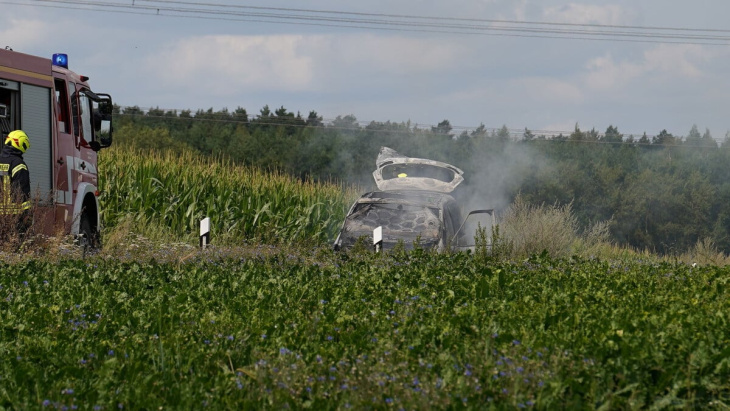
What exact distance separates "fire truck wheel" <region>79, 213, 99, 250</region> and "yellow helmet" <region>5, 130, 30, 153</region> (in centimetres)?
255

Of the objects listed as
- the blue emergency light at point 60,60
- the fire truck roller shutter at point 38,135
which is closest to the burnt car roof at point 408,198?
the fire truck roller shutter at point 38,135

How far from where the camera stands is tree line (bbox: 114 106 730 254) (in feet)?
259

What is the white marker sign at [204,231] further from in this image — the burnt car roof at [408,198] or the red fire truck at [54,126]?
the burnt car roof at [408,198]

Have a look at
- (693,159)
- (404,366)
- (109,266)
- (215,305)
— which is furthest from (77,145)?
(693,159)

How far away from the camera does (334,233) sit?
78.5 feet

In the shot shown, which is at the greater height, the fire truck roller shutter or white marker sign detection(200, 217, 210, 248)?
the fire truck roller shutter

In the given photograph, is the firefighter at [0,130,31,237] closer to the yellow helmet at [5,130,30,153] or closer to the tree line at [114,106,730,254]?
the yellow helmet at [5,130,30,153]

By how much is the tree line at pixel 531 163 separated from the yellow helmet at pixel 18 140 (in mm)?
61649

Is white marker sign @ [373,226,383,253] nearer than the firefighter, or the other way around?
the firefighter

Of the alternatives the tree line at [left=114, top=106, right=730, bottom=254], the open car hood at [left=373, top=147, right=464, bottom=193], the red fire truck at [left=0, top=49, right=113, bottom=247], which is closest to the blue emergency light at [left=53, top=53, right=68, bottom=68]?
the red fire truck at [left=0, top=49, right=113, bottom=247]

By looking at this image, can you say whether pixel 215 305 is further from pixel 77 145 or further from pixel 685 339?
pixel 77 145

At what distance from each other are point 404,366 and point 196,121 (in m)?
84.3

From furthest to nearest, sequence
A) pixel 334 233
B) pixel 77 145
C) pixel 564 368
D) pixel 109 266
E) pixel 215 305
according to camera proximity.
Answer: pixel 334 233, pixel 77 145, pixel 109 266, pixel 215 305, pixel 564 368

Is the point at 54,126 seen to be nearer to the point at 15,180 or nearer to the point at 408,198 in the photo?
the point at 15,180
